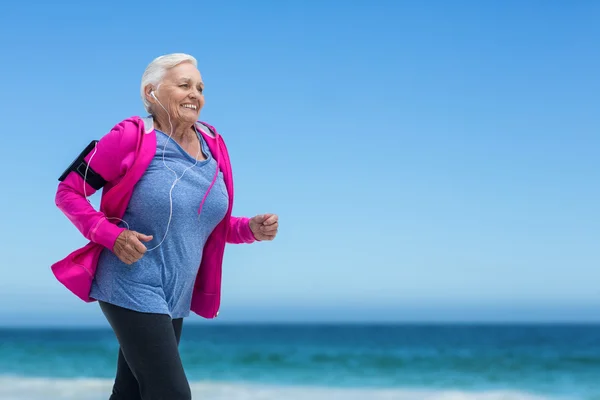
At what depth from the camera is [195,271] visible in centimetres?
229

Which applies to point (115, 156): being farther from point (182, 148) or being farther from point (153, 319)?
point (153, 319)

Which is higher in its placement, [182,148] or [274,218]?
[182,148]

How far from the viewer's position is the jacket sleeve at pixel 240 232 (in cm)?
243

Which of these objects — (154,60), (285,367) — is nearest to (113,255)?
(154,60)

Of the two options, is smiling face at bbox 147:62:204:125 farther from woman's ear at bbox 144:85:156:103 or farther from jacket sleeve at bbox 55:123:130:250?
jacket sleeve at bbox 55:123:130:250

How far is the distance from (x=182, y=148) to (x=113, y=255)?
377mm

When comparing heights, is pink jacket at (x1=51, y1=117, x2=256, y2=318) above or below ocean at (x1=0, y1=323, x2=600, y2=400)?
above

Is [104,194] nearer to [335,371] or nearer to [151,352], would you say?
[151,352]

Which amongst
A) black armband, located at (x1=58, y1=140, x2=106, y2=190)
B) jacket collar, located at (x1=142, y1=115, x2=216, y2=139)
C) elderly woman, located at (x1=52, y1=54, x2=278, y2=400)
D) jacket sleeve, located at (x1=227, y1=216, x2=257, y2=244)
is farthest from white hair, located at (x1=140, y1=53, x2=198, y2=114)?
jacket sleeve, located at (x1=227, y1=216, x2=257, y2=244)

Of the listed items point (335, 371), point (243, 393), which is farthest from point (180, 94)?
point (335, 371)

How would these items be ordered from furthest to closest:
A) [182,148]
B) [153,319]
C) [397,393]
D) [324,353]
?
[324,353], [397,393], [182,148], [153,319]

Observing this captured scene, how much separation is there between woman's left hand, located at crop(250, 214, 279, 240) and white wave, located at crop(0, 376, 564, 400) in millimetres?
4883

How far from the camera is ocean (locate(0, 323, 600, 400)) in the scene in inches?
307

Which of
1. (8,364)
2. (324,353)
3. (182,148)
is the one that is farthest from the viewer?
(324,353)
